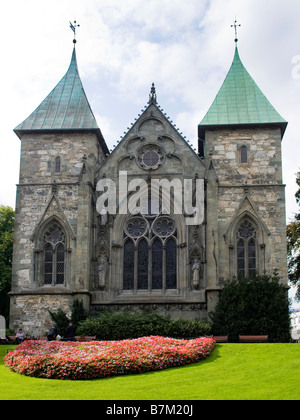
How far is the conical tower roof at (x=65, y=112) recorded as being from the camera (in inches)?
1471

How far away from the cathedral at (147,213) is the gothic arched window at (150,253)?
52 millimetres

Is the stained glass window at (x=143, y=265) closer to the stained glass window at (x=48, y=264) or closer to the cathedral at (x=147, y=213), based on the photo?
the cathedral at (x=147, y=213)

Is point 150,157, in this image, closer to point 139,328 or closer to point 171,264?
point 171,264

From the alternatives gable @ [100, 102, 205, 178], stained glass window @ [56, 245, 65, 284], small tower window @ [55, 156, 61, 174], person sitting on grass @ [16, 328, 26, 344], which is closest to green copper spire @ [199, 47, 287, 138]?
gable @ [100, 102, 205, 178]

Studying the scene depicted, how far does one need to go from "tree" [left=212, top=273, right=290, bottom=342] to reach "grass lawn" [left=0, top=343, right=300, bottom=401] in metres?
6.56

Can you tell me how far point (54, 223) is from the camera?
118 ft

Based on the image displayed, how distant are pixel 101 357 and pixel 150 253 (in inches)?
544

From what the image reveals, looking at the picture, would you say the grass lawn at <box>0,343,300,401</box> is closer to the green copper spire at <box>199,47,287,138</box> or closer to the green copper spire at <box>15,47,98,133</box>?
the green copper spire at <box>199,47,287,138</box>

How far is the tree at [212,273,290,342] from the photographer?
31.1 m

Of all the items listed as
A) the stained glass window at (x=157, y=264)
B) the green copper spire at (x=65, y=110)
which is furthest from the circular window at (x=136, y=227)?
the green copper spire at (x=65, y=110)

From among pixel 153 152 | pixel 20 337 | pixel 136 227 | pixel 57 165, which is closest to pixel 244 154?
pixel 153 152

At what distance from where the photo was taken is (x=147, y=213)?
36156mm

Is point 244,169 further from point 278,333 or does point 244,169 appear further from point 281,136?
point 278,333

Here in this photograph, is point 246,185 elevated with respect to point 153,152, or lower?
lower
